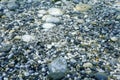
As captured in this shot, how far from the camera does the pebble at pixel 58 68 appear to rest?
11.4ft

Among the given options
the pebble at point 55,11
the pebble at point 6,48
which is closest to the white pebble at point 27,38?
the pebble at point 6,48

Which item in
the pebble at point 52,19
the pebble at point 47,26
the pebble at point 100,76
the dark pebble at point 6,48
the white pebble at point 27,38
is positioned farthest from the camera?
the pebble at point 52,19

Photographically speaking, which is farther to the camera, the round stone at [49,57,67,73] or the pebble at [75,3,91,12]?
the pebble at [75,3,91,12]

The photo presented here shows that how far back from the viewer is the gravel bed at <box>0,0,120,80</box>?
3.59m

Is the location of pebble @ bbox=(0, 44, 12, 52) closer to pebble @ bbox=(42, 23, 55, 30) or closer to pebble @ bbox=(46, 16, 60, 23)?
pebble @ bbox=(42, 23, 55, 30)

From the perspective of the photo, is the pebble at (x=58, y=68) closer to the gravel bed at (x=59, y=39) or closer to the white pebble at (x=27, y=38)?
the gravel bed at (x=59, y=39)

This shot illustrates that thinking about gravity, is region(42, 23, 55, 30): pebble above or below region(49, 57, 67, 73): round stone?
above

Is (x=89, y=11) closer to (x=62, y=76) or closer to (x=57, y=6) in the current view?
(x=57, y=6)

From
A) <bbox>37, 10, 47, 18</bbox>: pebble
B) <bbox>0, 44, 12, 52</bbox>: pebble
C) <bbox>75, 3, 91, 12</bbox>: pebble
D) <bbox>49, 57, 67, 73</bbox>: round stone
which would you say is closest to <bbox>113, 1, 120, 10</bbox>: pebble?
<bbox>75, 3, 91, 12</bbox>: pebble

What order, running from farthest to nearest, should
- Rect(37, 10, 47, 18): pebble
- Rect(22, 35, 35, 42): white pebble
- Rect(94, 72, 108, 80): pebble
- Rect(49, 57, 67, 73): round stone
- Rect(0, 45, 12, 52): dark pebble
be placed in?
Rect(37, 10, 47, 18): pebble < Rect(22, 35, 35, 42): white pebble < Rect(0, 45, 12, 52): dark pebble < Rect(49, 57, 67, 73): round stone < Rect(94, 72, 108, 80): pebble

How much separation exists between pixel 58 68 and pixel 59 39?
0.61m

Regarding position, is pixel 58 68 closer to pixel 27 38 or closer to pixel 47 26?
pixel 27 38

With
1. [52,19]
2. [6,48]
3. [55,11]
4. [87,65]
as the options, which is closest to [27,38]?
[6,48]

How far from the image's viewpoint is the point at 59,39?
4094 millimetres
